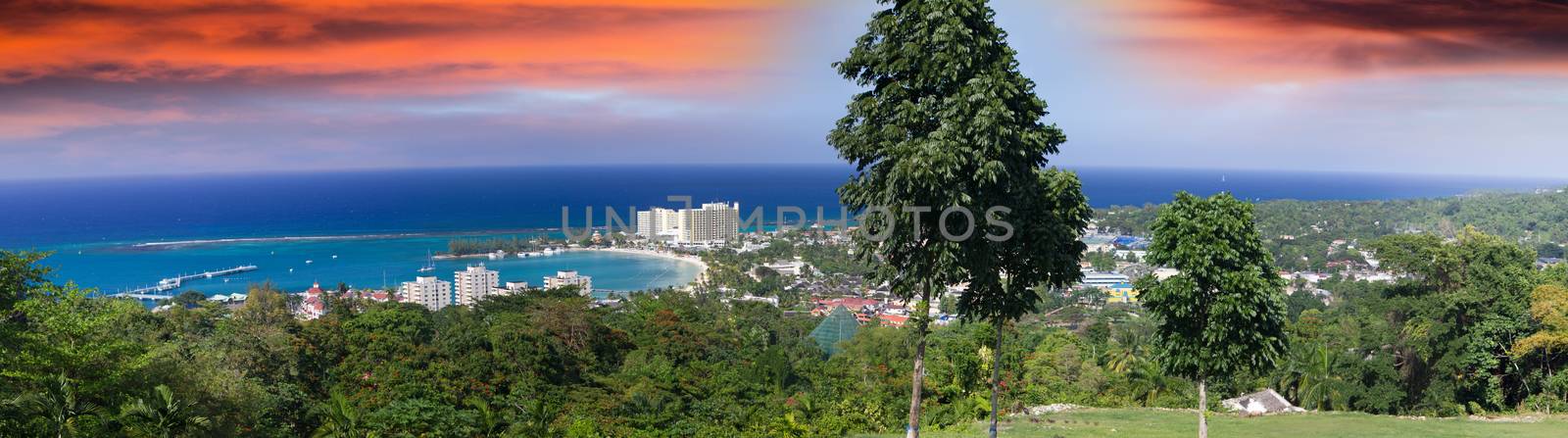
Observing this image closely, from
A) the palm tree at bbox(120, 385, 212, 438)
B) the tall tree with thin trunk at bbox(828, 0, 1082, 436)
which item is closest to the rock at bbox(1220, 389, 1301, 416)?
the tall tree with thin trunk at bbox(828, 0, 1082, 436)

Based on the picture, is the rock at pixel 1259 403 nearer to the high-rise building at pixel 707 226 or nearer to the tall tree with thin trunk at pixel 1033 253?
the tall tree with thin trunk at pixel 1033 253

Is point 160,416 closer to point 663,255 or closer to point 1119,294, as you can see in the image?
point 1119,294

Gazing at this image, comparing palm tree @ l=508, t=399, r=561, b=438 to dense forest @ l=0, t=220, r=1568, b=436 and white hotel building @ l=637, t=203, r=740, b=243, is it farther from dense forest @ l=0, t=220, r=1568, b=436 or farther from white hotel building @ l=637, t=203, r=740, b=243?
white hotel building @ l=637, t=203, r=740, b=243

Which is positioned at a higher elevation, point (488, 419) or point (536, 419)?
point (488, 419)

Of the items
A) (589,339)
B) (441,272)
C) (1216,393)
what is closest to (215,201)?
(441,272)

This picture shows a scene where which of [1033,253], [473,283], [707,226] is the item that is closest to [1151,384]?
[1033,253]
